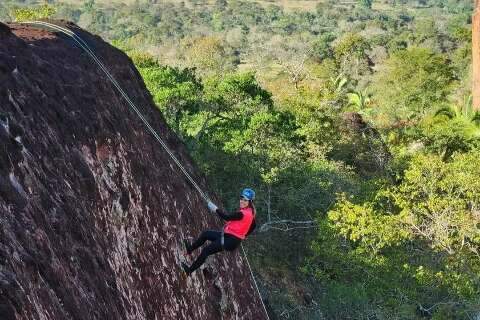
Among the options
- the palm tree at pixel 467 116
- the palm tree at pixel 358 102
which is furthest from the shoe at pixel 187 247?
the palm tree at pixel 358 102

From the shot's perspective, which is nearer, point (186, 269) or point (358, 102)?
point (186, 269)

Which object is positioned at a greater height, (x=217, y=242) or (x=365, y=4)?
(x=217, y=242)

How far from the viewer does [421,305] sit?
55.0 feet

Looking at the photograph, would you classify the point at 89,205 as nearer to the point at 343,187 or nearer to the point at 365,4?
the point at 343,187

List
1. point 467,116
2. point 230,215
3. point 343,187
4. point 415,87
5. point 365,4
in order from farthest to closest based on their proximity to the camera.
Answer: point 365,4 < point 415,87 < point 467,116 < point 343,187 < point 230,215

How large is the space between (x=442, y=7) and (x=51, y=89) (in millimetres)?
193233

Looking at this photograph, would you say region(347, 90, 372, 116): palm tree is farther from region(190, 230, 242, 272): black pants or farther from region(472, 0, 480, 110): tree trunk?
region(190, 230, 242, 272): black pants

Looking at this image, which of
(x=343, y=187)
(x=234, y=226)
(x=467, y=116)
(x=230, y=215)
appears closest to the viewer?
(x=230, y=215)

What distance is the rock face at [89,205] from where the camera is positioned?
6.30 meters

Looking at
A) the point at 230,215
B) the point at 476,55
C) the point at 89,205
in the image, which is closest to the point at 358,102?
the point at 476,55

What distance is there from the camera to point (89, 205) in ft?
27.3

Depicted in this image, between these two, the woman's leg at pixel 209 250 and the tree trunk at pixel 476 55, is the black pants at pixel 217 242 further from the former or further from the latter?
the tree trunk at pixel 476 55

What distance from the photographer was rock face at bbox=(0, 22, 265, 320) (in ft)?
20.7

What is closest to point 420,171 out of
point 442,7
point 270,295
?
point 270,295
